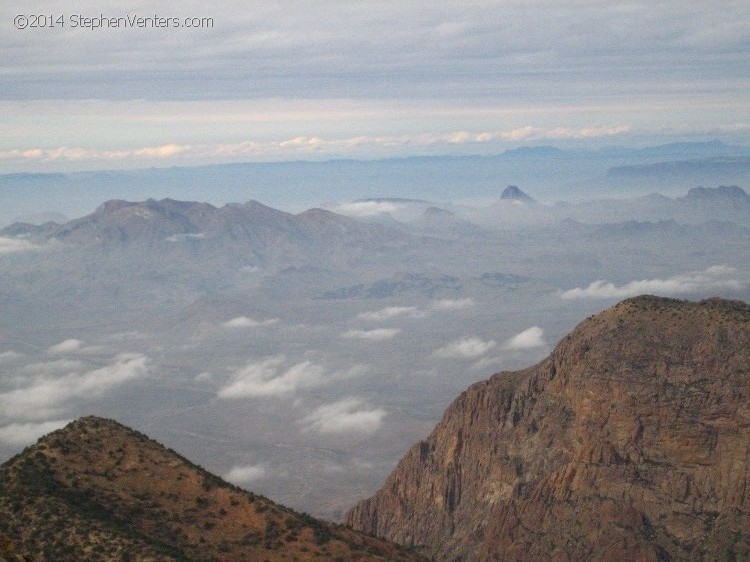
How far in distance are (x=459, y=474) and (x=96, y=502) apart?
163ft

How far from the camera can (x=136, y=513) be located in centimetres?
4031

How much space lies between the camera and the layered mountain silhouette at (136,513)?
36219 millimetres

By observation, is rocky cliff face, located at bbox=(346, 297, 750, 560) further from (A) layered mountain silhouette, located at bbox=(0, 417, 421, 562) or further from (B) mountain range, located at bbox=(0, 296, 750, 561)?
(A) layered mountain silhouette, located at bbox=(0, 417, 421, 562)

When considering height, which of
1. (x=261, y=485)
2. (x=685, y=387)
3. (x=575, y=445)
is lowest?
(x=261, y=485)

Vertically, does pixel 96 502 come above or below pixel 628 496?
above

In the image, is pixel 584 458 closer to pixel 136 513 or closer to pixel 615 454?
pixel 615 454

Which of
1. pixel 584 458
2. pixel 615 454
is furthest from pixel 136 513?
pixel 615 454

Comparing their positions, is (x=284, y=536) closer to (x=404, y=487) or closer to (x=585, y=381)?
(x=585, y=381)

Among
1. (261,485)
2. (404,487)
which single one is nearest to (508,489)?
(404,487)

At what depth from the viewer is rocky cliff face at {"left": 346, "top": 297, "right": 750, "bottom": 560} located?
68.7 meters

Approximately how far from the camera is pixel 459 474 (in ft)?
278

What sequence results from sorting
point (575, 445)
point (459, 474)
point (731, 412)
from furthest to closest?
1. point (459, 474)
2. point (575, 445)
3. point (731, 412)

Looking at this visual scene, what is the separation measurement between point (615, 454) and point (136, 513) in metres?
44.4

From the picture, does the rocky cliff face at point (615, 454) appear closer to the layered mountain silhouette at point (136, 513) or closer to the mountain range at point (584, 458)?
the mountain range at point (584, 458)
